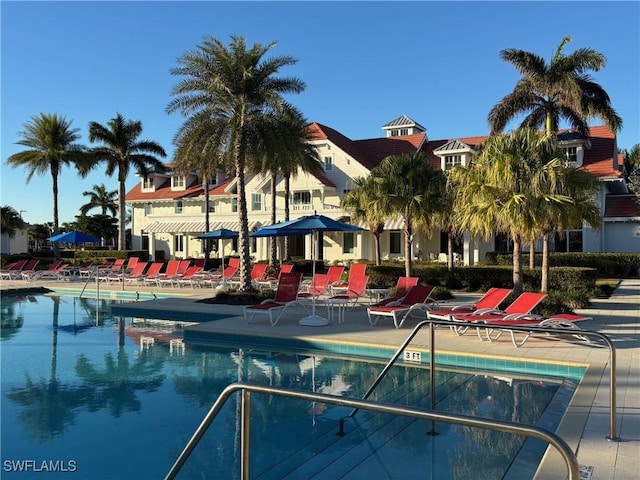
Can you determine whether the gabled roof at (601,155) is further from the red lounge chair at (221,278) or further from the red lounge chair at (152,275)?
the red lounge chair at (152,275)

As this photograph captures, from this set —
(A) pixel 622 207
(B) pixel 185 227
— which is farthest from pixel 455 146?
(B) pixel 185 227

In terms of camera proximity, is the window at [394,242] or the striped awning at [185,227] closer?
the window at [394,242]

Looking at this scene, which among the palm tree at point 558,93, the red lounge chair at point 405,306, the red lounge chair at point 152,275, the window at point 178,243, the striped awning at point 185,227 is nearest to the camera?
the red lounge chair at point 405,306

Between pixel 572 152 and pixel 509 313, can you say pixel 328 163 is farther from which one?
pixel 509 313

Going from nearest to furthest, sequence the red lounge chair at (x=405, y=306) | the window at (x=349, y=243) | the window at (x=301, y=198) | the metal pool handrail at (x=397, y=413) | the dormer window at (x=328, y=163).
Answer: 1. the metal pool handrail at (x=397, y=413)
2. the red lounge chair at (x=405, y=306)
3. the window at (x=349, y=243)
4. the dormer window at (x=328, y=163)
5. the window at (x=301, y=198)

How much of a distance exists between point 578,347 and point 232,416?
7.22 m

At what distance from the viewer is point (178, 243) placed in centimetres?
4856

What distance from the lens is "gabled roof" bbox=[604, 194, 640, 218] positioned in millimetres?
31609

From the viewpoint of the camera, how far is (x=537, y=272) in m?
21.7

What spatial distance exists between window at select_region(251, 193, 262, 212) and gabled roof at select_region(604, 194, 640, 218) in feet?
79.3

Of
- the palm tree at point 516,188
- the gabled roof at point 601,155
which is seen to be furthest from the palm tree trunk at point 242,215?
the gabled roof at point 601,155

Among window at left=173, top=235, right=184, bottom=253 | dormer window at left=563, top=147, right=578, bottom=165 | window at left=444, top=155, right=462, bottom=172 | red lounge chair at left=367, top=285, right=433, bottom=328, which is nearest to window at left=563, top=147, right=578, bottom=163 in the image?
dormer window at left=563, top=147, right=578, bottom=165

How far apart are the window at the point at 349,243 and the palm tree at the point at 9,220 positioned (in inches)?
1241

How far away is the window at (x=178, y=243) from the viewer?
4834cm
